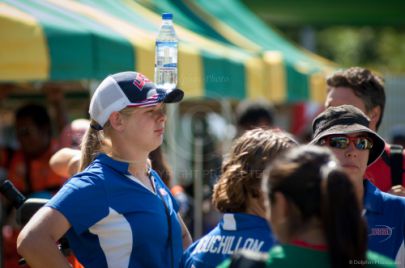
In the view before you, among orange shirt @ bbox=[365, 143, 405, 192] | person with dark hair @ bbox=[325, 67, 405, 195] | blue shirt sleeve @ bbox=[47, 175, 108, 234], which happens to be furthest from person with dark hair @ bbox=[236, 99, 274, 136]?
blue shirt sleeve @ bbox=[47, 175, 108, 234]

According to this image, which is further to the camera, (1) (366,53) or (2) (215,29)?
(1) (366,53)

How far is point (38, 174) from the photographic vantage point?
5.74 m

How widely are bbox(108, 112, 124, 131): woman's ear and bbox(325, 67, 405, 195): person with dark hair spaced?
4.12 feet

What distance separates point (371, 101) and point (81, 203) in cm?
171

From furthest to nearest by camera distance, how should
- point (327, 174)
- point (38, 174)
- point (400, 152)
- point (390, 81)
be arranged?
point (390, 81) < point (38, 174) < point (400, 152) < point (327, 174)

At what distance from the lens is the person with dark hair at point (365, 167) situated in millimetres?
3145

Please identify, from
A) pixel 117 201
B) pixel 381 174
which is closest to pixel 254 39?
pixel 381 174

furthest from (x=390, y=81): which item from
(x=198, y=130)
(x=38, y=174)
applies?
(x=38, y=174)

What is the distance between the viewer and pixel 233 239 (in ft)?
8.80

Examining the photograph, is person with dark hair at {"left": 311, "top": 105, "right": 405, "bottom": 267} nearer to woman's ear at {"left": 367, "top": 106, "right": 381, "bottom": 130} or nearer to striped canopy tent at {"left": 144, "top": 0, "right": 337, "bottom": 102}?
woman's ear at {"left": 367, "top": 106, "right": 381, "bottom": 130}

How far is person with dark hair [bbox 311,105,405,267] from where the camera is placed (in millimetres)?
3145

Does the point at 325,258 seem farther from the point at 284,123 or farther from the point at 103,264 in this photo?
the point at 284,123

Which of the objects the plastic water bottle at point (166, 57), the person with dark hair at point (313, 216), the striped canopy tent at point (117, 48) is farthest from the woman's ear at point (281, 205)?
the striped canopy tent at point (117, 48)

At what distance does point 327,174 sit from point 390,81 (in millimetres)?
14853
